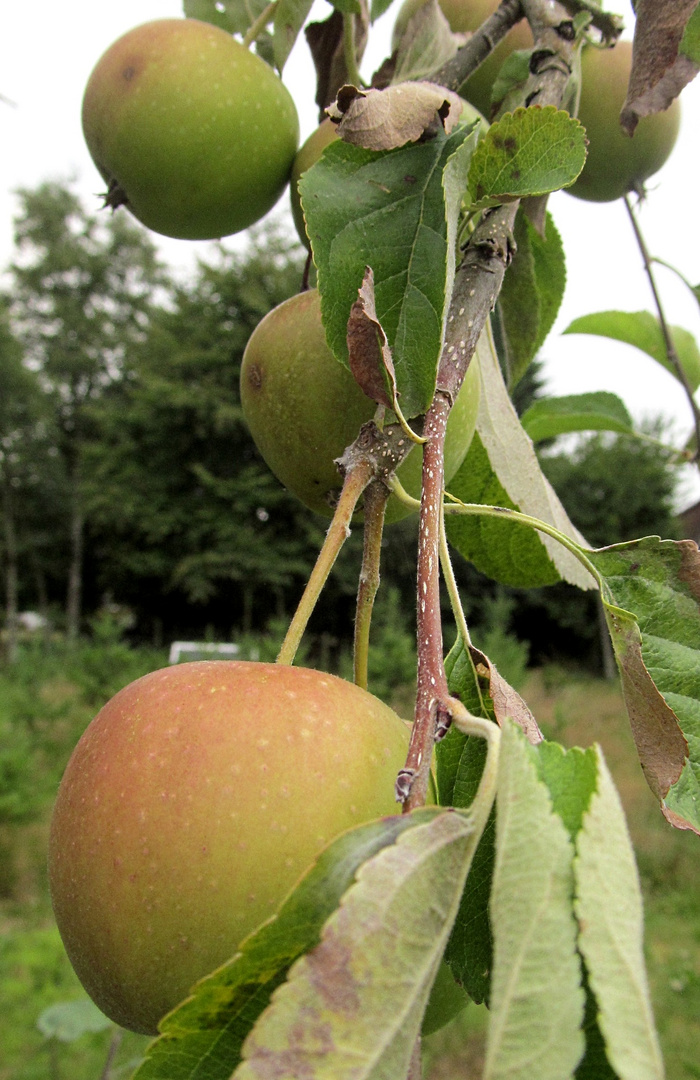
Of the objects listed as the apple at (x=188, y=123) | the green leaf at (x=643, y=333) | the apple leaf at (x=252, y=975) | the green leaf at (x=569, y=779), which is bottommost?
the apple leaf at (x=252, y=975)

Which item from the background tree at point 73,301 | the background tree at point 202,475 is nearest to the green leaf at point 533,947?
the background tree at point 202,475

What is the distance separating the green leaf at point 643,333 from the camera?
112 centimetres

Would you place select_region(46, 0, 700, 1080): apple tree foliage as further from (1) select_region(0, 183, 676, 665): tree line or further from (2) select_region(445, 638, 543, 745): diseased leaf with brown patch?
(1) select_region(0, 183, 676, 665): tree line

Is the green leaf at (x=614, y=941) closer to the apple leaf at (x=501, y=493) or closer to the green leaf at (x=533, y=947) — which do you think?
the green leaf at (x=533, y=947)

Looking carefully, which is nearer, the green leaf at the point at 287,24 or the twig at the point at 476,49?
the twig at the point at 476,49

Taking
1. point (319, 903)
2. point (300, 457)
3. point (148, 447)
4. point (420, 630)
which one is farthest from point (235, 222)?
point (148, 447)

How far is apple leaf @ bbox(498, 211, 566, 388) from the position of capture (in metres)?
0.64

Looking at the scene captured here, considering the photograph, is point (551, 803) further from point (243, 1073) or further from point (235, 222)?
point (235, 222)

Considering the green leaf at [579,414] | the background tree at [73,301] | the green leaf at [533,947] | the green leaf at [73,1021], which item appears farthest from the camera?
the background tree at [73,301]

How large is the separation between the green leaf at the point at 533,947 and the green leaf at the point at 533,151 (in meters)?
0.32

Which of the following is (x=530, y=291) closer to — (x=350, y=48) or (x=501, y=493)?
(x=501, y=493)

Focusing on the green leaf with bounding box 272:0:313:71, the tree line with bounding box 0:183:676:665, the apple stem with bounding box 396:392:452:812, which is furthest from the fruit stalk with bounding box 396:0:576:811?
the tree line with bounding box 0:183:676:665

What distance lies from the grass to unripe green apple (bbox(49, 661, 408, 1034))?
1336 mm

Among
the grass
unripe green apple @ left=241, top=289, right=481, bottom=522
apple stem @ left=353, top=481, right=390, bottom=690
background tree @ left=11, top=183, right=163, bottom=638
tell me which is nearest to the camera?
apple stem @ left=353, top=481, right=390, bottom=690
